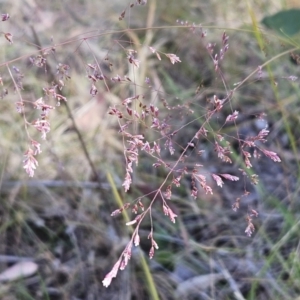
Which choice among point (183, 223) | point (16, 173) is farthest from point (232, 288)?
point (16, 173)

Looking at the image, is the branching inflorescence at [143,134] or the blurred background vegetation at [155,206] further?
the blurred background vegetation at [155,206]

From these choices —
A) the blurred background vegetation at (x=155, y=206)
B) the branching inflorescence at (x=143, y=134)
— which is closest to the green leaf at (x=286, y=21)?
the blurred background vegetation at (x=155, y=206)

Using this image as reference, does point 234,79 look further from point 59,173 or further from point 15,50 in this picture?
point 15,50

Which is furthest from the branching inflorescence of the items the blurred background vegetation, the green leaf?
the green leaf

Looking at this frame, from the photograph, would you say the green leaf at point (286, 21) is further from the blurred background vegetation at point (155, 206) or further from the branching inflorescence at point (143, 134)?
the branching inflorescence at point (143, 134)

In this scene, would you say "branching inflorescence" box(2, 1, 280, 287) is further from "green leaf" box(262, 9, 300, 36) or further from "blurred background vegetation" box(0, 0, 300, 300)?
→ "green leaf" box(262, 9, 300, 36)

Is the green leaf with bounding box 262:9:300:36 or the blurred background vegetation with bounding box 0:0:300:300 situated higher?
the green leaf with bounding box 262:9:300:36
